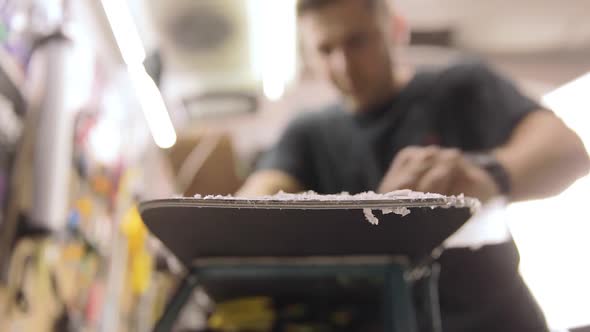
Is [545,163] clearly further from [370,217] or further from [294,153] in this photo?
[294,153]

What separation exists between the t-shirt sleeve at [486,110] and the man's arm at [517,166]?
2cm

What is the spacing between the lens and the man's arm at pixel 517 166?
457 millimetres

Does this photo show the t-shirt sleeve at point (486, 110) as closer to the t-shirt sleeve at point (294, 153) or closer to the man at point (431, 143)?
the man at point (431, 143)

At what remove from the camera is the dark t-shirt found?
544mm

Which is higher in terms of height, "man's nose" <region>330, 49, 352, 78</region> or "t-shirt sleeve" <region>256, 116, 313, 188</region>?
"man's nose" <region>330, 49, 352, 78</region>

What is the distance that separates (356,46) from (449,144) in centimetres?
22

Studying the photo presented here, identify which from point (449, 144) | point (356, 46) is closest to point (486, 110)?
point (449, 144)

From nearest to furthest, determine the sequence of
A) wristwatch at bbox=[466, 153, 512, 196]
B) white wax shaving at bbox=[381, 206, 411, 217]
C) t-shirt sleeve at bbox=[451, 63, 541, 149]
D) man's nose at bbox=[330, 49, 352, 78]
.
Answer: white wax shaving at bbox=[381, 206, 411, 217], wristwatch at bbox=[466, 153, 512, 196], t-shirt sleeve at bbox=[451, 63, 541, 149], man's nose at bbox=[330, 49, 352, 78]

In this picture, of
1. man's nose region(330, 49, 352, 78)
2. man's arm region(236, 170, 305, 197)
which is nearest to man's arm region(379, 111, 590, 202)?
man's arm region(236, 170, 305, 197)

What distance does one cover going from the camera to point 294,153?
77cm

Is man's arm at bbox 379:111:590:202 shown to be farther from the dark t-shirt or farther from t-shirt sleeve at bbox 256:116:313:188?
t-shirt sleeve at bbox 256:116:313:188

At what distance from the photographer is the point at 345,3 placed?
0.68 meters

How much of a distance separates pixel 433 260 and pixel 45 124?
78cm

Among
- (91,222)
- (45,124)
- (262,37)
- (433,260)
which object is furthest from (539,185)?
(262,37)
